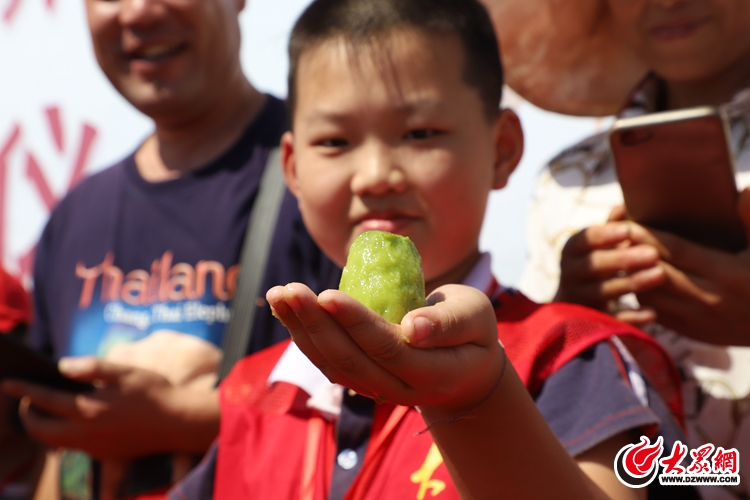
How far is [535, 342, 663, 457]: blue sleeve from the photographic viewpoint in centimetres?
147

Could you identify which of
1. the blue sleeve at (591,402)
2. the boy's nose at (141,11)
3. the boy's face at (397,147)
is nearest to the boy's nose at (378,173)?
the boy's face at (397,147)

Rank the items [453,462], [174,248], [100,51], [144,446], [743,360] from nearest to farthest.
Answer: [453,462] < [743,360] < [144,446] < [174,248] < [100,51]

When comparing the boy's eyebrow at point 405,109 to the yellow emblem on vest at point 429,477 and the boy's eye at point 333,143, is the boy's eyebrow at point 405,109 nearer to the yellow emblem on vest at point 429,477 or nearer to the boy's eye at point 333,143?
the boy's eye at point 333,143

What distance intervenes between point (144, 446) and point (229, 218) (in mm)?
662

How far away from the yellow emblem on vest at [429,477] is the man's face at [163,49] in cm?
139

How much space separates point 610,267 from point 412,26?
2.31ft

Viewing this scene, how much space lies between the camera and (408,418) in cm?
165

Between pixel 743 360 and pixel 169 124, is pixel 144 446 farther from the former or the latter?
pixel 743 360

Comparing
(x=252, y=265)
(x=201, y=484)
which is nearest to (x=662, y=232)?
(x=252, y=265)

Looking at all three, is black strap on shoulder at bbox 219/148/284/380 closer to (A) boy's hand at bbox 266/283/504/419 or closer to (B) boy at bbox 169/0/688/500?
(B) boy at bbox 169/0/688/500

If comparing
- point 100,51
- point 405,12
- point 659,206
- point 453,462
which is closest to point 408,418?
point 453,462

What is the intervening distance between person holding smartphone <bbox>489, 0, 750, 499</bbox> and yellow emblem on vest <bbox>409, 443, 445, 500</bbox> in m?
0.62

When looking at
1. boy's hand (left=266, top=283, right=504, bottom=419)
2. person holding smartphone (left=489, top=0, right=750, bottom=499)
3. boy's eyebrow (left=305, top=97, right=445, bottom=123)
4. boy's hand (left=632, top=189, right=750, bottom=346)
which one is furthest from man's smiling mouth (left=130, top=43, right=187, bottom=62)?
boy's hand (left=266, top=283, right=504, bottom=419)

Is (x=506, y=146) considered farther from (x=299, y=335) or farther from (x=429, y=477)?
(x=299, y=335)
